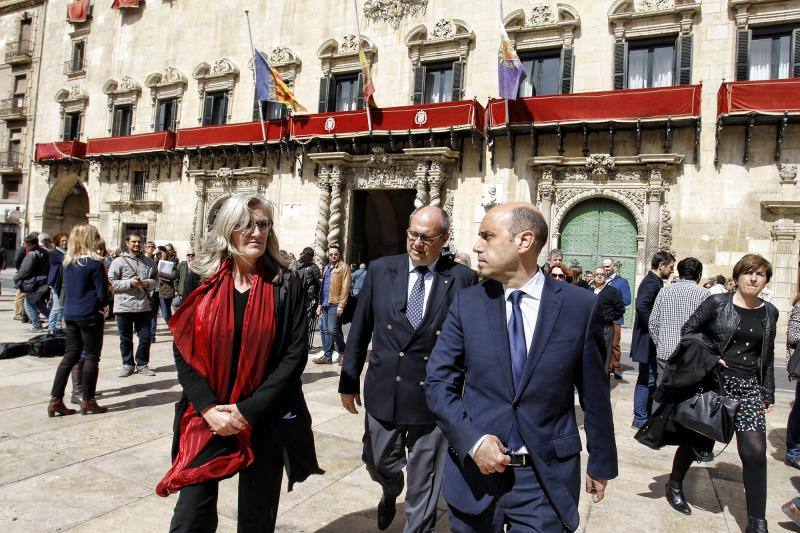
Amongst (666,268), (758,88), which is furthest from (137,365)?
(758,88)

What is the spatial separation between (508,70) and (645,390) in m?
9.85

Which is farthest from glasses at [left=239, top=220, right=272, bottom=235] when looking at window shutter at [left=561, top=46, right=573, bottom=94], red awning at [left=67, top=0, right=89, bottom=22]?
red awning at [left=67, top=0, right=89, bottom=22]

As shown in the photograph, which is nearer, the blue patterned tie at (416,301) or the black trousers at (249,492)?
the black trousers at (249,492)

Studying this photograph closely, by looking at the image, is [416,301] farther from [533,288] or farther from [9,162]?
[9,162]

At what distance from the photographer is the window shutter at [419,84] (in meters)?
16.2

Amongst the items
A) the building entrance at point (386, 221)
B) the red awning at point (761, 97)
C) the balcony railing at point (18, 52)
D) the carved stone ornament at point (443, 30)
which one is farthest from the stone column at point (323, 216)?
the balcony railing at point (18, 52)

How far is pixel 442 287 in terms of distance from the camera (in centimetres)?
314

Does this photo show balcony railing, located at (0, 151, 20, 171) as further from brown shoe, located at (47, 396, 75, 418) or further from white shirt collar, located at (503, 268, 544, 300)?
white shirt collar, located at (503, 268, 544, 300)

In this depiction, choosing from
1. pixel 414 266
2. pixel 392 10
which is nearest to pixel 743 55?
pixel 392 10

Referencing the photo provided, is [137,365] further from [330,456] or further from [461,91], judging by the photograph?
[461,91]

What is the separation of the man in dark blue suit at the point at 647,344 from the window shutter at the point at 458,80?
10.9 m

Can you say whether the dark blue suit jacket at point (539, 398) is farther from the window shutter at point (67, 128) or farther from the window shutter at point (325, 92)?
the window shutter at point (67, 128)

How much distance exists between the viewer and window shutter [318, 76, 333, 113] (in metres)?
17.6

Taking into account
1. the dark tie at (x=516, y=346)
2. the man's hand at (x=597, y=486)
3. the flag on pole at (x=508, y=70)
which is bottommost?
the man's hand at (x=597, y=486)
